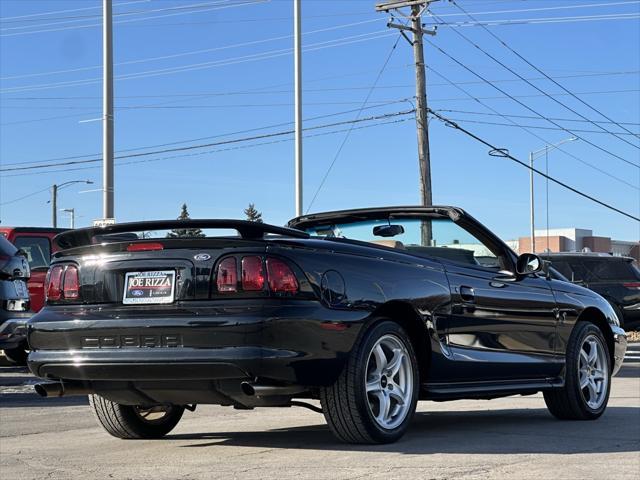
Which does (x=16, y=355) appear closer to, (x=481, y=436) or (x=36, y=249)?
(x=36, y=249)

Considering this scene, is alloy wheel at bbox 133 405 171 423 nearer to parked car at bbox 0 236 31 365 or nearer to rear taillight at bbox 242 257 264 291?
rear taillight at bbox 242 257 264 291

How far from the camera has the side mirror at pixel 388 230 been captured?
7492mm

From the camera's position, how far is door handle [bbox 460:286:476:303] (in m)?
6.82

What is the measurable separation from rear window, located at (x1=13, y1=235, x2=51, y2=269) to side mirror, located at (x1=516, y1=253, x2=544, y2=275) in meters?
8.67

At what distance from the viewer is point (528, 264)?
7602 millimetres

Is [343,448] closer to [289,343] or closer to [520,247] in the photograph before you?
[289,343]

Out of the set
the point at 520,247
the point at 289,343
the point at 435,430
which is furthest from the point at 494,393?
the point at 520,247

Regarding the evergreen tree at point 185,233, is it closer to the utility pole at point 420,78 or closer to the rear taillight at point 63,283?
the rear taillight at point 63,283

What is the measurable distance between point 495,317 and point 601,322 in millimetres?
1792

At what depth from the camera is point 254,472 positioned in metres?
5.24

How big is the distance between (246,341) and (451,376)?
173cm

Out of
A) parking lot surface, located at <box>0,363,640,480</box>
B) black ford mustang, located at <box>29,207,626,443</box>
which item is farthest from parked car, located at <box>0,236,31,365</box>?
black ford mustang, located at <box>29,207,626,443</box>

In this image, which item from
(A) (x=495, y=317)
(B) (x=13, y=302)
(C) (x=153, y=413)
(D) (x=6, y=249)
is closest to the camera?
(C) (x=153, y=413)

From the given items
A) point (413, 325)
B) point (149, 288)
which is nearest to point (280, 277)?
point (149, 288)
